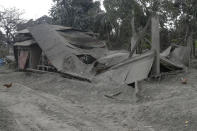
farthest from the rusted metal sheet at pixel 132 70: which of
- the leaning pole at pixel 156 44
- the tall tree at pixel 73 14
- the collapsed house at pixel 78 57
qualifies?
the tall tree at pixel 73 14

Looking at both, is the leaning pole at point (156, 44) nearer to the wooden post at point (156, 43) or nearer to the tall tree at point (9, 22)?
the wooden post at point (156, 43)

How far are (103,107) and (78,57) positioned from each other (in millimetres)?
8565

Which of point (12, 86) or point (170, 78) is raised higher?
point (170, 78)

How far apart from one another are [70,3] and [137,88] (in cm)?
2355

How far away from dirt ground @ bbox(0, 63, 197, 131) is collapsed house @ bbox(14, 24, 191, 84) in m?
0.78

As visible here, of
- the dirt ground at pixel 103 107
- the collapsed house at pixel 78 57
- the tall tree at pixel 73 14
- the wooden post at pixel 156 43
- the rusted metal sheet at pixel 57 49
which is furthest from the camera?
the tall tree at pixel 73 14

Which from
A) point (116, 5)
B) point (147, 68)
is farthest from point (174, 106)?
point (116, 5)

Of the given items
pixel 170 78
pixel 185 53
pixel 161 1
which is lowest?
pixel 170 78

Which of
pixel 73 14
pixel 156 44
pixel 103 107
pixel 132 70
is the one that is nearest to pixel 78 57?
pixel 132 70

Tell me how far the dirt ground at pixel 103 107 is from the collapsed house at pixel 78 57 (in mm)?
784

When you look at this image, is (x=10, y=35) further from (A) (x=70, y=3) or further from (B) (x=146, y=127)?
(B) (x=146, y=127)

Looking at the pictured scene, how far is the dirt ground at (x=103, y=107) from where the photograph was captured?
7.22 metres

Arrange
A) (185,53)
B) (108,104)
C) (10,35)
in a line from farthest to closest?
(10,35) < (185,53) < (108,104)

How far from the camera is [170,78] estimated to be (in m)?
11.9
